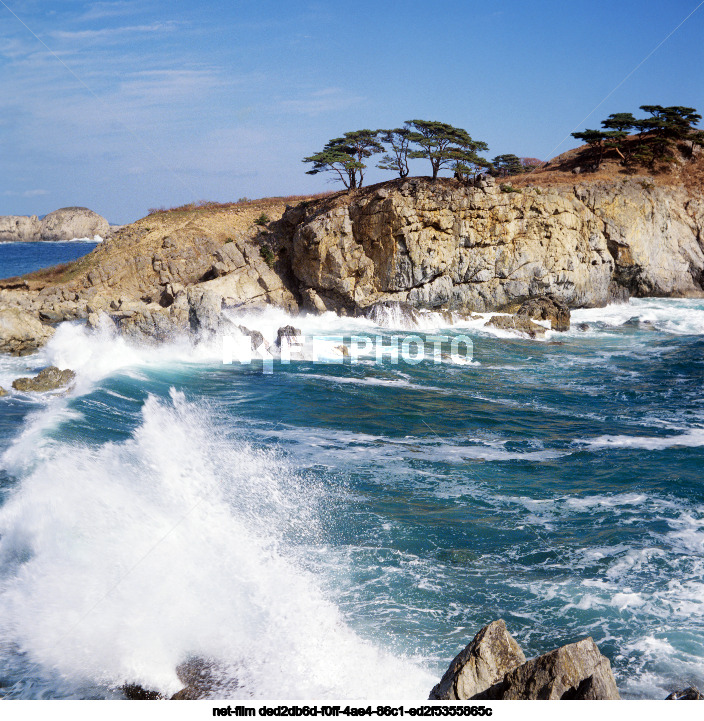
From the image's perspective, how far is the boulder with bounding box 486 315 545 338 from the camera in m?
31.4

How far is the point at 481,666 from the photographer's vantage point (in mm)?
6090

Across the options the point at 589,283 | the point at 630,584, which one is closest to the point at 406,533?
the point at 630,584

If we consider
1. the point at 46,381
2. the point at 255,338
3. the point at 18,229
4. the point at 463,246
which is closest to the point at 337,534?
the point at 46,381

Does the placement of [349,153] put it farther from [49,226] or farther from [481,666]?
[49,226]

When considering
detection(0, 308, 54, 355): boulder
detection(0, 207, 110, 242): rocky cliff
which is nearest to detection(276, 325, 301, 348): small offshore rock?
detection(0, 308, 54, 355): boulder

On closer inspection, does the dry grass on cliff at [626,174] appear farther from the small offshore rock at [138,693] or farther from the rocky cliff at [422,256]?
the small offshore rock at [138,693]

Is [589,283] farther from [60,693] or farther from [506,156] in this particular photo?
[60,693]

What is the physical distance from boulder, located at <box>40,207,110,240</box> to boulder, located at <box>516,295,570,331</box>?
100252mm

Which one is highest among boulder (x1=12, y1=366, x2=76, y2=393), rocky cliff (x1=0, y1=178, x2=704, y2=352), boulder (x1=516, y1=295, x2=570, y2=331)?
rocky cliff (x1=0, y1=178, x2=704, y2=352)

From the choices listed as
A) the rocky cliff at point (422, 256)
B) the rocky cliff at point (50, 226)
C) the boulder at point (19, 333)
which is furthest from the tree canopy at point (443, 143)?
the rocky cliff at point (50, 226)

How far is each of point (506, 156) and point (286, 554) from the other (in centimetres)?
5449

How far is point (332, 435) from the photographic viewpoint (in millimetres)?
16891

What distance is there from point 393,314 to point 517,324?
21.7 ft

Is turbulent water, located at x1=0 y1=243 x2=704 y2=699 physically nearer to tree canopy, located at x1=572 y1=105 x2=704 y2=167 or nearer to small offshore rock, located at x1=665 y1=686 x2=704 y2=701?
small offshore rock, located at x1=665 y1=686 x2=704 y2=701
